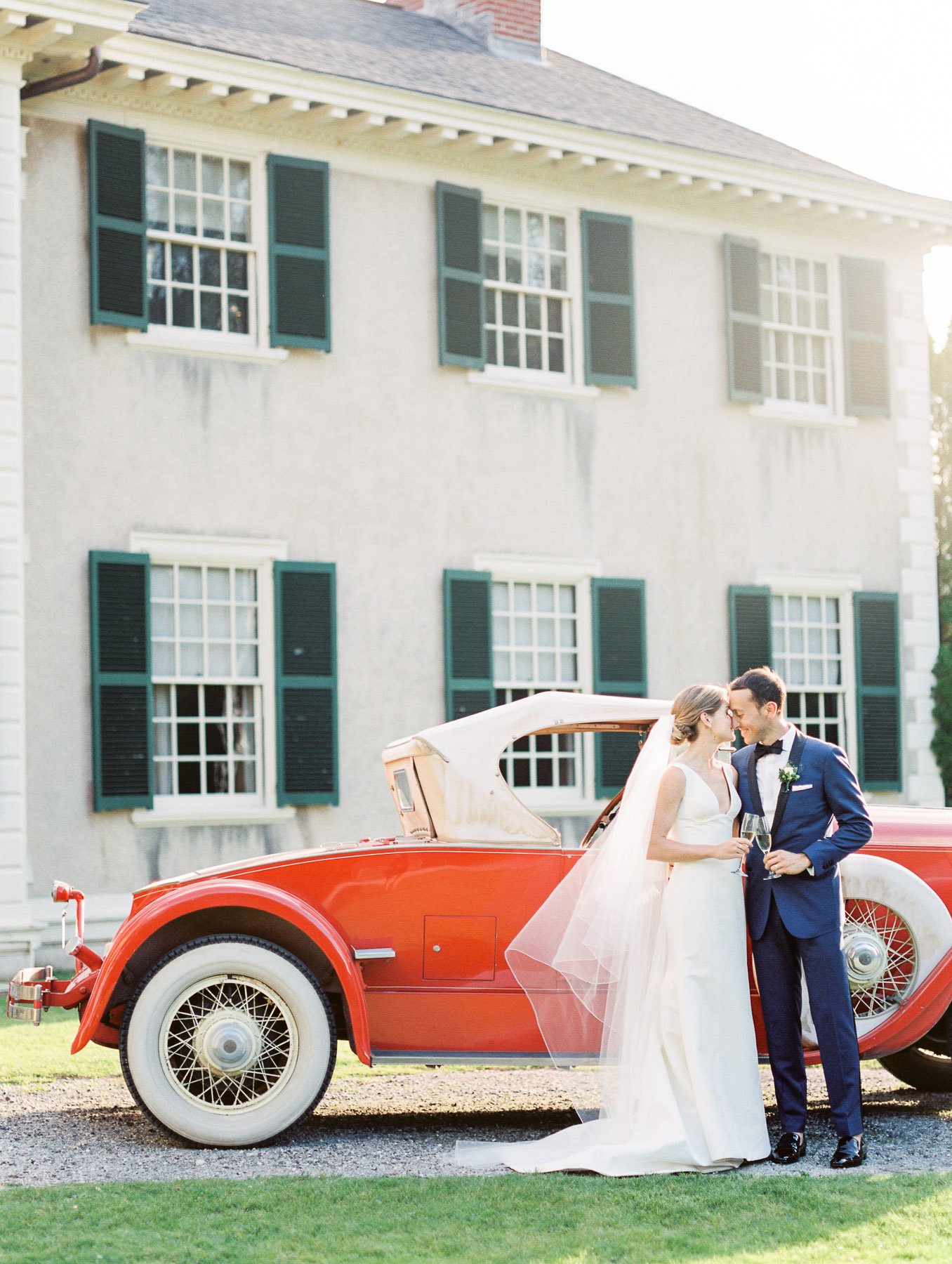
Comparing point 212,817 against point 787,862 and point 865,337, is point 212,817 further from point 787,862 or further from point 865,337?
point 865,337

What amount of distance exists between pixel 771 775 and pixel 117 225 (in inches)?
314

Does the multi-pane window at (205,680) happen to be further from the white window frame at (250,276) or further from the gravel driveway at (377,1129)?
the gravel driveway at (377,1129)

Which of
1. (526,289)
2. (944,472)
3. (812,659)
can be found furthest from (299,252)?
(944,472)

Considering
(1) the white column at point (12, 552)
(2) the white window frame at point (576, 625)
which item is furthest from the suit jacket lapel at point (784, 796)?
(2) the white window frame at point (576, 625)

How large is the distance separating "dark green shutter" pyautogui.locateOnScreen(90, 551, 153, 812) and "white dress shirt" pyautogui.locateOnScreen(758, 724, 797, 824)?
6775 mm

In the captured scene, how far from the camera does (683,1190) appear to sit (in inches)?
215

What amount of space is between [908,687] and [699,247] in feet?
15.5

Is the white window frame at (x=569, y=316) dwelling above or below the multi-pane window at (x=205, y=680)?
above

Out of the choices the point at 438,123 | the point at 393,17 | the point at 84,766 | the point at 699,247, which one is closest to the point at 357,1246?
the point at 84,766

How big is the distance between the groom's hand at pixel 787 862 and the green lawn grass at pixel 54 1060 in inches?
104

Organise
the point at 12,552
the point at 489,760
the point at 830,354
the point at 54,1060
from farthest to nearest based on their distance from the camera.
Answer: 1. the point at 830,354
2. the point at 12,552
3. the point at 54,1060
4. the point at 489,760

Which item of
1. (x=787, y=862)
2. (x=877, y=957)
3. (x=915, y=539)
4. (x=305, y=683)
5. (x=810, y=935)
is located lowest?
(x=877, y=957)

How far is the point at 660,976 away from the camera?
6.14m

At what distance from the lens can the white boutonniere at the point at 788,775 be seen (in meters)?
6.05
